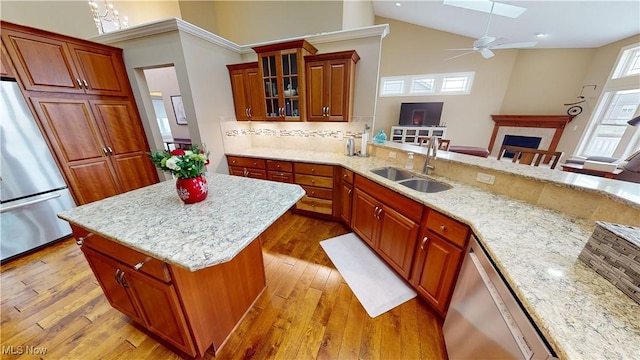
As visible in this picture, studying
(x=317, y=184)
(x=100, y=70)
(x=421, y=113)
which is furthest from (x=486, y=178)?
(x=421, y=113)

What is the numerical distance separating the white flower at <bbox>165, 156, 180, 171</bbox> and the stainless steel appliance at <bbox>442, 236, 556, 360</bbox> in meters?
1.72

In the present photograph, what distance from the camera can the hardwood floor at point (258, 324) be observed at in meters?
1.28

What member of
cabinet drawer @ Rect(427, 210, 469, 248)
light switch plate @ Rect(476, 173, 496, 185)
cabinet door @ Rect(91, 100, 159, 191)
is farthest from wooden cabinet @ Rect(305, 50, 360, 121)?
cabinet door @ Rect(91, 100, 159, 191)

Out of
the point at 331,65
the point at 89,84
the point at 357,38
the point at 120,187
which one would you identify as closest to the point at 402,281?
the point at 331,65

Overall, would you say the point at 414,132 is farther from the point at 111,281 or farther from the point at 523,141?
the point at 111,281

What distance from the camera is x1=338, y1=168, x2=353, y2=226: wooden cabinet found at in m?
2.30

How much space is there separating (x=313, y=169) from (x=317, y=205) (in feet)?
1.70

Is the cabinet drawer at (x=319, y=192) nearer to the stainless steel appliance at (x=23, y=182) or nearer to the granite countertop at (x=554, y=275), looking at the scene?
the granite countertop at (x=554, y=275)

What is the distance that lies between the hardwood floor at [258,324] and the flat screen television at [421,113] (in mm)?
6054

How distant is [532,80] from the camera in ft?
17.9

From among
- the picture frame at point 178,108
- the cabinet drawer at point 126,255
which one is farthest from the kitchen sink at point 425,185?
the picture frame at point 178,108

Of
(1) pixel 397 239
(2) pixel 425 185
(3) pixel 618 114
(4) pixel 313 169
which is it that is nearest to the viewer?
(1) pixel 397 239

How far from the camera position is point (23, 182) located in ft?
6.49

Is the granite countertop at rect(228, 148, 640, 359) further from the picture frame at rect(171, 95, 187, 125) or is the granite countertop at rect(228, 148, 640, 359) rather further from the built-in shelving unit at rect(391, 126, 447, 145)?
the built-in shelving unit at rect(391, 126, 447, 145)
